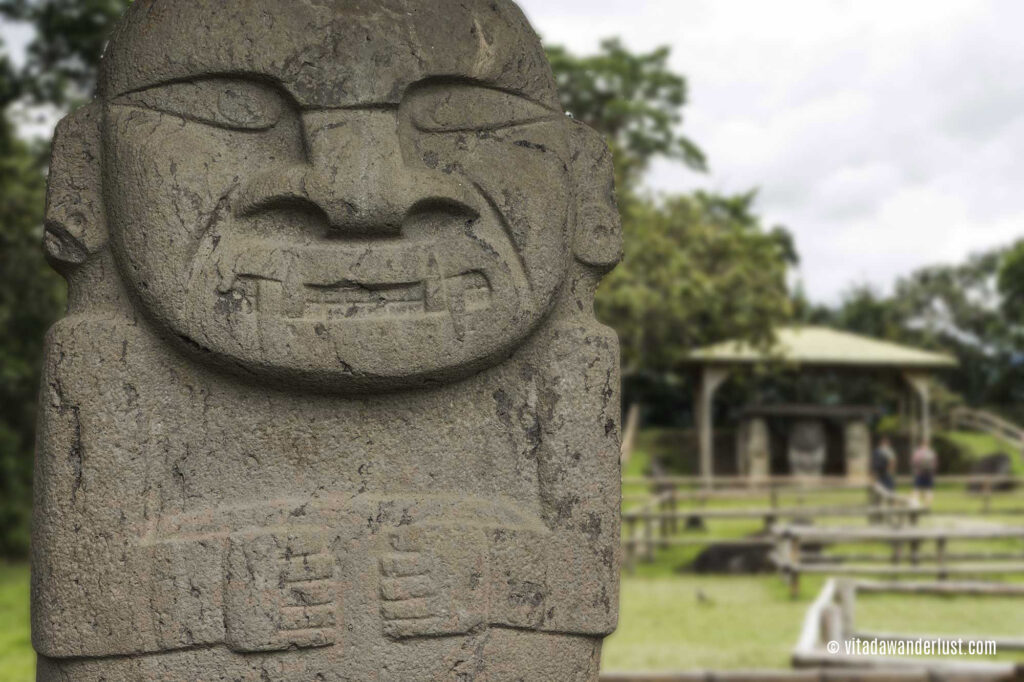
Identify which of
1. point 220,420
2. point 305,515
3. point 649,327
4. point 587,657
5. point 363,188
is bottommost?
point 587,657

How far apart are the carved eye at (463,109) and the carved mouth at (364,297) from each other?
1.33ft

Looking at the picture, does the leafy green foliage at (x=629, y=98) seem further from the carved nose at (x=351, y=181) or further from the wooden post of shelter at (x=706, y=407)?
the carved nose at (x=351, y=181)

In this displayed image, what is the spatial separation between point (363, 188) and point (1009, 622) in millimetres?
7779

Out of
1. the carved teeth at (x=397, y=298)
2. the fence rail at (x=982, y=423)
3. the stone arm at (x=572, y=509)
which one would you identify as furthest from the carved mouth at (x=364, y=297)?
the fence rail at (x=982, y=423)

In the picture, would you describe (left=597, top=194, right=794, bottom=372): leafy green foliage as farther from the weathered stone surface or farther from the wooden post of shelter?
the weathered stone surface

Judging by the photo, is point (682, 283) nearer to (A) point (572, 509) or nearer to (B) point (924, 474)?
(B) point (924, 474)

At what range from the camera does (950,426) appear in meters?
29.1

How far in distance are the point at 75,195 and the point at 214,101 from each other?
0.41m

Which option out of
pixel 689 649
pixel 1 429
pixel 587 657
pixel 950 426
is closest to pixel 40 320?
pixel 1 429

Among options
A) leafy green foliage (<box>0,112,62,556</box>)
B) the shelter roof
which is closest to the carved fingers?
leafy green foliage (<box>0,112,62,556</box>)

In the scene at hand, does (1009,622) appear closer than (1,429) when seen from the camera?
Yes

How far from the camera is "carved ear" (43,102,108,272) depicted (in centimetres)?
279

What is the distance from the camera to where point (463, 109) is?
9.64 ft

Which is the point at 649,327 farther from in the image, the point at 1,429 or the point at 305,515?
the point at 305,515
